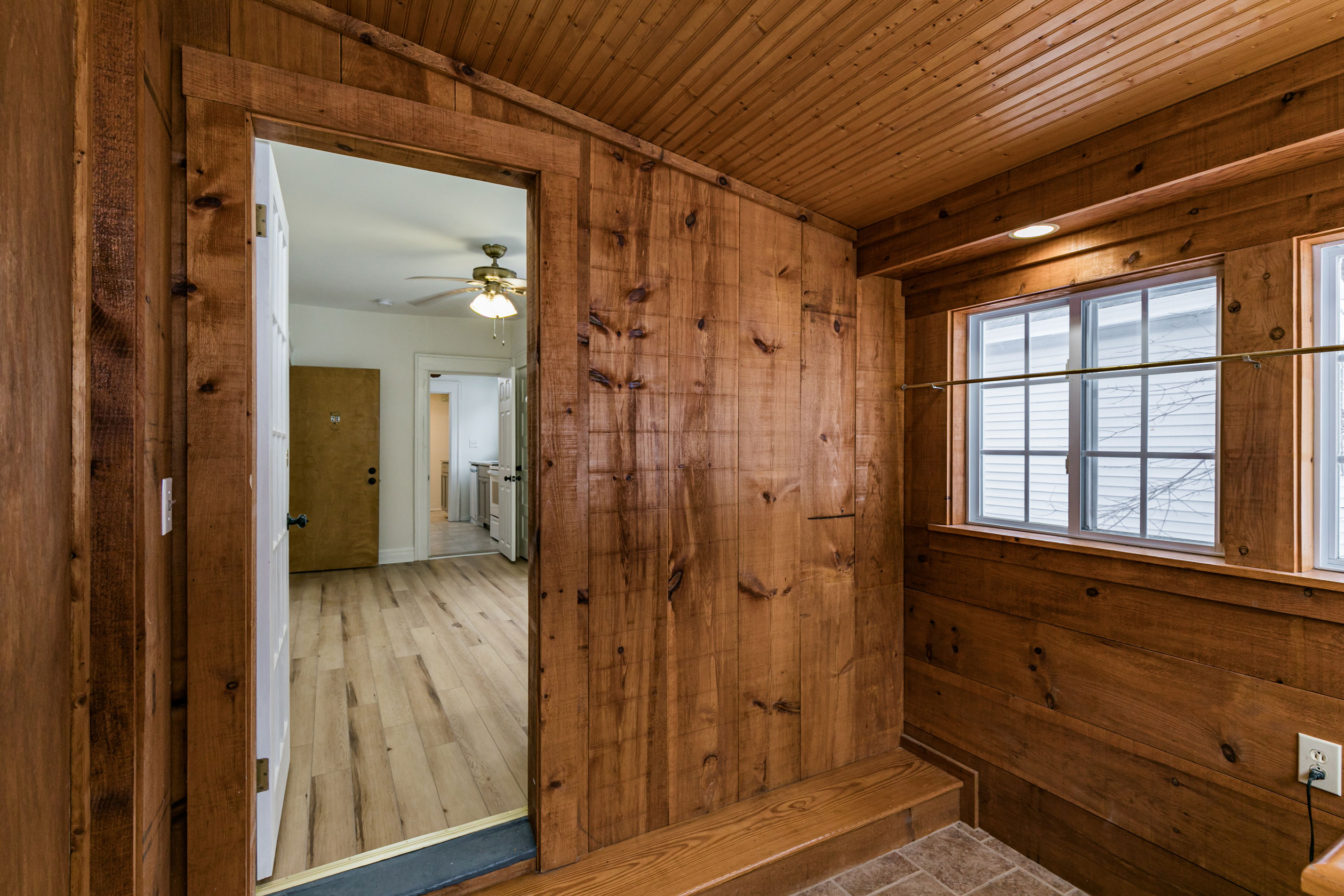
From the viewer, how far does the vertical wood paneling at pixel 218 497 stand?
1.40 meters

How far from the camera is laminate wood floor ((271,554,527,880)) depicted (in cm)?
210

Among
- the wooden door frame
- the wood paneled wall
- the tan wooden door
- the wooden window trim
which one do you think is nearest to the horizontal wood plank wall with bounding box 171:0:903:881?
the wooden door frame

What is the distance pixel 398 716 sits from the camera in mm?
2861

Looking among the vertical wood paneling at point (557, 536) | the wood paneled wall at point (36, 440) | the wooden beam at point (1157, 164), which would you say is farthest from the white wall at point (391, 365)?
the wood paneled wall at point (36, 440)

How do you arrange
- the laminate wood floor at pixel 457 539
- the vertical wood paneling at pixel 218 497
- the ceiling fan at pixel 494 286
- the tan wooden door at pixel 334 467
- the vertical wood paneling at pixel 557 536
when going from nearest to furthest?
the vertical wood paneling at pixel 218 497 < the vertical wood paneling at pixel 557 536 < the ceiling fan at pixel 494 286 < the tan wooden door at pixel 334 467 < the laminate wood floor at pixel 457 539

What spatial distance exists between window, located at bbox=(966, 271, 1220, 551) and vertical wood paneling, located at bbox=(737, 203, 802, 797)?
818mm

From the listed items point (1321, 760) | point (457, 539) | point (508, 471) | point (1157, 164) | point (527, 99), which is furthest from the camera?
point (457, 539)

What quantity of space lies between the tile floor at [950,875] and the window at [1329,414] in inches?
51.3

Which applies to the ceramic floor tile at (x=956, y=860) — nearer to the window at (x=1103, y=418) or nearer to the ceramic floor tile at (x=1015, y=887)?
the ceramic floor tile at (x=1015, y=887)

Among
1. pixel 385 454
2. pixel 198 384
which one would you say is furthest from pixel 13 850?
pixel 385 454

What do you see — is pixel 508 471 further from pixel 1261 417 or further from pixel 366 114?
pixel 1261 417

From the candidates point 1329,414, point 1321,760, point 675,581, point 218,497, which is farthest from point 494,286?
point 1321,760

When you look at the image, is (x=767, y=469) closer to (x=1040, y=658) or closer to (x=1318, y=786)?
(x=1040, y=658)

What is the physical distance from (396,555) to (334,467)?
104 centimetres
